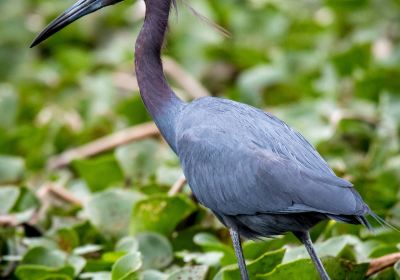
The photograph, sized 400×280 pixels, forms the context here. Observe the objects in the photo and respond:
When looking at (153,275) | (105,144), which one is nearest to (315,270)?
(153,275)

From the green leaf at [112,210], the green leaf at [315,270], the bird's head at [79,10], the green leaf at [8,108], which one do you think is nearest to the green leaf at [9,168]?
the green leaf at [8,108]

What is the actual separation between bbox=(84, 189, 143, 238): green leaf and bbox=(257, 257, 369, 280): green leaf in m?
1.03

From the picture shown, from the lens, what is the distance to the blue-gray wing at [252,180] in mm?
3465

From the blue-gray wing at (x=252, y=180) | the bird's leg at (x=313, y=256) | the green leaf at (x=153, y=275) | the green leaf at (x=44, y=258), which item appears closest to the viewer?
the blue-gray wing at (x=252, y=180)

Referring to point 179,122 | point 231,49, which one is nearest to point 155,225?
point 179,122

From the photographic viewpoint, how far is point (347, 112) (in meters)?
5.70

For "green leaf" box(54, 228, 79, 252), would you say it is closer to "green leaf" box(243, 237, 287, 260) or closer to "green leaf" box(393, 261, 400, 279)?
"green leaf" box(243, 237, 287, 260)

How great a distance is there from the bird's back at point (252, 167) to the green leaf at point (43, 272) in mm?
673

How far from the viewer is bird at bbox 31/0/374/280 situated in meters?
3.49

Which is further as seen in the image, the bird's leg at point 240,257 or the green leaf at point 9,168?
the green leaf at point 9,168

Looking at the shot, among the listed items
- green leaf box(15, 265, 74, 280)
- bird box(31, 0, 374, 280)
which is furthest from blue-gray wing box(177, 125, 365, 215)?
green leaf box(15, 265, 74, 280)

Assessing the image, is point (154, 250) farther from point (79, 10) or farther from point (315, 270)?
point (79, 10)

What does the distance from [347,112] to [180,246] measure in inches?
62.7

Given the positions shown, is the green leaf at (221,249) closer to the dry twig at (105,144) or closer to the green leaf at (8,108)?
the dry twig at (105,144)
